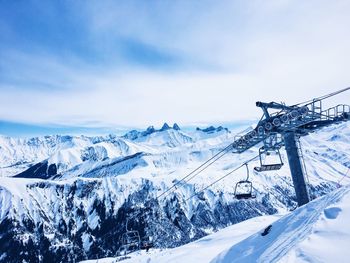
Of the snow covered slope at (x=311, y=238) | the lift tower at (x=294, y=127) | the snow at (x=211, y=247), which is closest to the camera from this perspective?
the snow covered slope at (x=311, y=238)

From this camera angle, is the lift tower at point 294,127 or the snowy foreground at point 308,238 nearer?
the snowy foreground at point 308,238

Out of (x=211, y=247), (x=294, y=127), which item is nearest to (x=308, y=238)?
(x=294, y=127)

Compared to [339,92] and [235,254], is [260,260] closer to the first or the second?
[235,254]

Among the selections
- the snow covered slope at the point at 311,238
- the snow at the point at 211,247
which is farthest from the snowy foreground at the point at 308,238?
the snow at the point at 211,247

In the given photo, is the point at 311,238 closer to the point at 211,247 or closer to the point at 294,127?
the point at 294,127

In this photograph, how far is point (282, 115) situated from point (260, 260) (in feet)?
38.2

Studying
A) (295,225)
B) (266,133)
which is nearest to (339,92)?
(266,133)

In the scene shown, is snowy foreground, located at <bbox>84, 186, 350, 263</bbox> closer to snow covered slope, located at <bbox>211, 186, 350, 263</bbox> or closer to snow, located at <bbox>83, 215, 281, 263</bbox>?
snow covered slope, located at <bbox>211, 186, 350, 263</bbox>

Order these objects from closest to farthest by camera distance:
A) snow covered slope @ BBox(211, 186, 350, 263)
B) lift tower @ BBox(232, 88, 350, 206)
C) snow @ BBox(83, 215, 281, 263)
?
snow covered slope @ BBox(211, 186, 350, 263) → lift tower @ BBox(232, 88, 350, 206) → snow @ BBox(83, 215, 281, 263)

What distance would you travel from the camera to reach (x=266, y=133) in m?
24.8

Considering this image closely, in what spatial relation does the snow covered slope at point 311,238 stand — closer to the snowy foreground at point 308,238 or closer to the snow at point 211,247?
the snowy foreground at point 308,238

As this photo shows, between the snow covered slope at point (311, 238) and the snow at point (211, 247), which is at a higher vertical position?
the snow covered slope at point (311, 238)

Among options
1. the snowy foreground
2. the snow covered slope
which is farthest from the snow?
the snow covered slope

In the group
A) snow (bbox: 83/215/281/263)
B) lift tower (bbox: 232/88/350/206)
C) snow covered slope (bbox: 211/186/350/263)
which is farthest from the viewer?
snow (bbox: 83/215/281/263)
